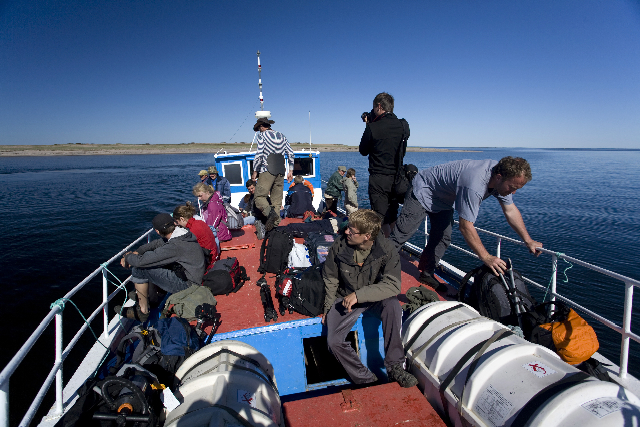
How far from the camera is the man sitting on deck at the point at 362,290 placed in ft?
9.36

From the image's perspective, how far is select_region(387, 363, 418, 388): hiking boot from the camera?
2.65 meters

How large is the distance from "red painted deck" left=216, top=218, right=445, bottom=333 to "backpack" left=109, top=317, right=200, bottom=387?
0.55 metres

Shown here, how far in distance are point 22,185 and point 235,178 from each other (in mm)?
29745

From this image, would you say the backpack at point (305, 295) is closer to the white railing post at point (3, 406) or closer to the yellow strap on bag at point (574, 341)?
the yellow strap on bag at point (574, 341)

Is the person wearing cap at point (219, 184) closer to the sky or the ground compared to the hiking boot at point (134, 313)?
closer to the sky

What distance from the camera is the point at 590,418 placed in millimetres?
1679

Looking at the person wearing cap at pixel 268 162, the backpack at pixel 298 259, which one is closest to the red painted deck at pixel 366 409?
the backpack at pixel 298 259

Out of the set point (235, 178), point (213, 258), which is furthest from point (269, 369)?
point (235, 178)

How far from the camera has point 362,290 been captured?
2932 millimetres

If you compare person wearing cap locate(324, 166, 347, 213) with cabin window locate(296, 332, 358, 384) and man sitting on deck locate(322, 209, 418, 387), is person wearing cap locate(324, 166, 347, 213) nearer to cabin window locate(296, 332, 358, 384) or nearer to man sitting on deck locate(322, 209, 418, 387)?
cabin window locate(296, 332, 358, 384)

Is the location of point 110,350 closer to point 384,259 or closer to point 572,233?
point 384,259

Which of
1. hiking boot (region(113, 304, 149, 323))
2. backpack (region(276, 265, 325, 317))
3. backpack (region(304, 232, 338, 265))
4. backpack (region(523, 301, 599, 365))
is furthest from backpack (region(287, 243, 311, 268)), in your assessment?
backpack (region(523, 301, 599, 365))

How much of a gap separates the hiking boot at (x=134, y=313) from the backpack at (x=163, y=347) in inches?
40.2

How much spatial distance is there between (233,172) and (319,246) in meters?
6.50
